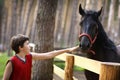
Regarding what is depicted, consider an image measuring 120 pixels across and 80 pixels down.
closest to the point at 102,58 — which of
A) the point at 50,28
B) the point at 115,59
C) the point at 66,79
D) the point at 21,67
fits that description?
the point at 115,59

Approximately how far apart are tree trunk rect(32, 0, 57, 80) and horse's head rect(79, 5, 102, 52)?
2.45 m

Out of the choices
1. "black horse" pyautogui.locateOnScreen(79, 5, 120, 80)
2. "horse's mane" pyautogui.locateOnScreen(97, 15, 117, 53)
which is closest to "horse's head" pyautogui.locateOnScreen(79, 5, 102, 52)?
"black horse" pyautogui.locateOnScreen(79, 5, 120, 80)

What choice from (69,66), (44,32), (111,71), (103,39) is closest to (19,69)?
(111,71)

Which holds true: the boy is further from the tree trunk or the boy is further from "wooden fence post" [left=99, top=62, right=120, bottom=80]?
the tree trunk

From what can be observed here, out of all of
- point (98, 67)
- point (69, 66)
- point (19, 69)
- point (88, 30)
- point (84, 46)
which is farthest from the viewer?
point (69, 66)

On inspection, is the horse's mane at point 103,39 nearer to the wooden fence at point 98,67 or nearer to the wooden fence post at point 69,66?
the wooden fence at point 98,67

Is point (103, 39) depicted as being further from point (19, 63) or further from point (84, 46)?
point (19, 63)

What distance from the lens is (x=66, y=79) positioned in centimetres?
730

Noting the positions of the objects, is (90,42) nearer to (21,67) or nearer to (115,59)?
(115,59)

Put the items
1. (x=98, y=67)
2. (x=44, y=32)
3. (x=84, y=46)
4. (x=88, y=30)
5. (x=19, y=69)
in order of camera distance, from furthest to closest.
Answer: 1. (x=44, y=32)
2. (x=88, y=30)
3. (x=84, y=46)
4. (x=98, y=67)
5. (x=19, y=69)

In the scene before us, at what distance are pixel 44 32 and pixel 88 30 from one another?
2808 mm

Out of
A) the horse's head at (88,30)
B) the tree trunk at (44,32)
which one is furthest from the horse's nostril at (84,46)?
the tree trunk at (44,32)

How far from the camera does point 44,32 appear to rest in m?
8.93

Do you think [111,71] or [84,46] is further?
[84,46]
